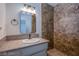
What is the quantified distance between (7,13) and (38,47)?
680 mm

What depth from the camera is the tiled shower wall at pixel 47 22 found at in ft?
5.73

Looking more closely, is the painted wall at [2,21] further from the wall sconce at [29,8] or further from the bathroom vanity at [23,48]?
the wall sconce at [29,8]

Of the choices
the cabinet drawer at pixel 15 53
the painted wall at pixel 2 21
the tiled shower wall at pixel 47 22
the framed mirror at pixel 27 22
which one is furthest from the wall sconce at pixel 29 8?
the cabinet drawer at pixel 15 53

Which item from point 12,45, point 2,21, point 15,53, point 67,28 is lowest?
point 15,53

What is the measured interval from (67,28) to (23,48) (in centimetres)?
72

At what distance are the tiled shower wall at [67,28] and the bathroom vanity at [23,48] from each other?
0.68ft

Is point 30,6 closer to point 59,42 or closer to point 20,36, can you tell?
point 20,36

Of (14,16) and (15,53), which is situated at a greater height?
(14,16)

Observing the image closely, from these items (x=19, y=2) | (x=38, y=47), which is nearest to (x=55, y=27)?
(x=38, y=47)

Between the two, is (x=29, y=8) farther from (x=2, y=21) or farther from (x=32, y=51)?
(x=32, y=51)

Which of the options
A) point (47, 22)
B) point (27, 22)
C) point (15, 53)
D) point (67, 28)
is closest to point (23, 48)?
point (15, 53)

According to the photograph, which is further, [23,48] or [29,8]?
[29,8]

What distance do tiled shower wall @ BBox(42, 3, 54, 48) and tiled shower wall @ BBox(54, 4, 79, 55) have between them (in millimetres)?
62

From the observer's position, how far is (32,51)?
174cm
